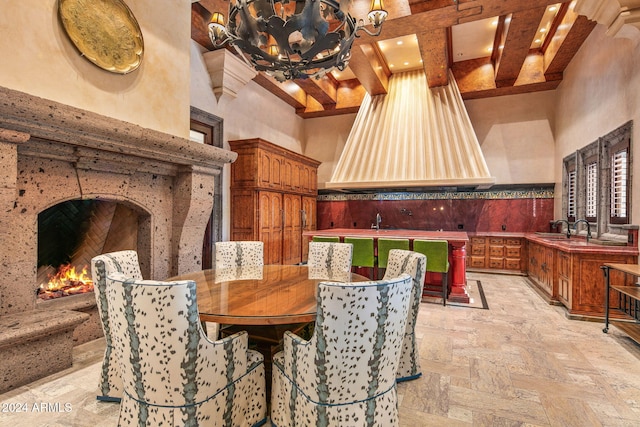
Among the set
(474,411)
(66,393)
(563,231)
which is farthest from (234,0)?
(563,231)

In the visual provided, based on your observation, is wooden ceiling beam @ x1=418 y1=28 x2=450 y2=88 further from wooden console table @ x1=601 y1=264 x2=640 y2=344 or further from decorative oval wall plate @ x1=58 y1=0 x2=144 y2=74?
decorative oval wall plate @ x1=58 y1=0 x2=144 y2=74

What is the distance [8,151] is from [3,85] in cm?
42

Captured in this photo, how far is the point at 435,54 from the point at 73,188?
4.98 m

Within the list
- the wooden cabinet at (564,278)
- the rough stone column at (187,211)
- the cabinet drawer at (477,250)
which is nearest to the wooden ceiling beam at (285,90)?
the rough stone column at (187,211)

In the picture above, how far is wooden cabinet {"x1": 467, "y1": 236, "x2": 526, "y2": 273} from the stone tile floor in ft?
9.00

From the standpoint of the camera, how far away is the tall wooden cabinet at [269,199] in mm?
5418

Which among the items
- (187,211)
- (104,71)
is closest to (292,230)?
(187,211)

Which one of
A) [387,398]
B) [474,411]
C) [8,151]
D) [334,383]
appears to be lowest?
[474,411]

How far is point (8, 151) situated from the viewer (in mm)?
2178

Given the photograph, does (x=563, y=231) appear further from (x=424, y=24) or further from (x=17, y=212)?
(x=17, y=212)

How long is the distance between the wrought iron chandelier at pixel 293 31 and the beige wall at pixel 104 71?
46.3 inches

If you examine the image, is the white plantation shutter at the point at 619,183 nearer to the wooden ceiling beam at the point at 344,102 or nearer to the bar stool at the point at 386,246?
the bar stool at the point at 386,246

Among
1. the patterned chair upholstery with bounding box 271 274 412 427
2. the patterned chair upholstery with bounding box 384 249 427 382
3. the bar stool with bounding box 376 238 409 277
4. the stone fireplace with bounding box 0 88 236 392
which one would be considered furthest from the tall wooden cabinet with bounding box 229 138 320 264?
the patterned chair upholstery with bounding box 271 274 412 427

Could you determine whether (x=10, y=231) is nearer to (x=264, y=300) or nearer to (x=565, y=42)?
(x=264, y=300)
